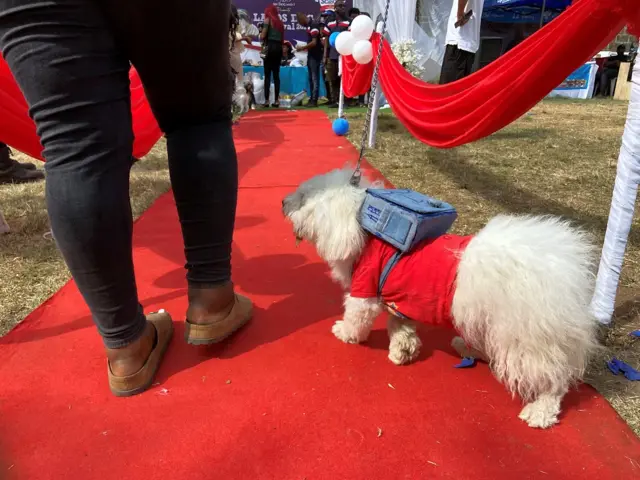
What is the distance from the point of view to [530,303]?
1.22 m

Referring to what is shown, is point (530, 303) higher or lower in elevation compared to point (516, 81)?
lower

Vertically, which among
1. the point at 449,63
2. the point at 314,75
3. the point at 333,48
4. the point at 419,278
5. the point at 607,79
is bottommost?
the point at 419,278

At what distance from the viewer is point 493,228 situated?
4.54ft

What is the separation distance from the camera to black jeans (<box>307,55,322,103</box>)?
9.75m

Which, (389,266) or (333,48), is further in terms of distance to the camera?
(333,48)

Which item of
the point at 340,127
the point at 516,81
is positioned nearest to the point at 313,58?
the point at 340,127

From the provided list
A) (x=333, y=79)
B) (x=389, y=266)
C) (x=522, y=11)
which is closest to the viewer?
(x=389, y=266)

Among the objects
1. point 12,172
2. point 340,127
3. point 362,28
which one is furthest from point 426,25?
point 12,172

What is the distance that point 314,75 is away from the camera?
9.88 m

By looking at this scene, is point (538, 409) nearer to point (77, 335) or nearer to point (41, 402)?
point (41, 402)

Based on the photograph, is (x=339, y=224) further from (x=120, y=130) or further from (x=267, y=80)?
(x=267, y=80)

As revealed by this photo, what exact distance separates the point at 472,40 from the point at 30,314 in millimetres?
4981

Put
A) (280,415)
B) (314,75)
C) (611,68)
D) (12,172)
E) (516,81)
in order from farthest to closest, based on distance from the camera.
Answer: (611,68), (314,75), (12,172), (516,81), (280,415)

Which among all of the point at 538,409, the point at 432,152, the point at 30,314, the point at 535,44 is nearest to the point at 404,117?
the point at 535,44
